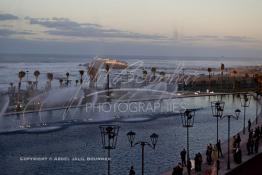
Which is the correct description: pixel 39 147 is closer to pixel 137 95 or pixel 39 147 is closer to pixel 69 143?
pixel 69 143

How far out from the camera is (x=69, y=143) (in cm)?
2073

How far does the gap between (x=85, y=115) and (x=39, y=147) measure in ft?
41.6

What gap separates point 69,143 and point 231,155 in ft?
25.2

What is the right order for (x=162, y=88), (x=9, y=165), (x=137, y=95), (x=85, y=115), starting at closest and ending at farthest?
(x=9, y=165)
(x=85, y=115)
(x=137, y=95)
(x=162, y=88)

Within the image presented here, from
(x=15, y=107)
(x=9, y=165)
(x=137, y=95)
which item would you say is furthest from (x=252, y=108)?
(x=9, y=165)

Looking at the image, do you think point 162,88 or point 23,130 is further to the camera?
point 162,88

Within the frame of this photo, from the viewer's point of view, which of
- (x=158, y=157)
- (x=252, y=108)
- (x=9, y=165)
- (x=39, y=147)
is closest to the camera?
(x=9, y=165)

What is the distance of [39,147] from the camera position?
19750mm

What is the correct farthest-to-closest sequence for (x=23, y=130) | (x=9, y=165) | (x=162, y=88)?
(x=162, y=88) < (x=23, y=130) < (x=9, y=165)

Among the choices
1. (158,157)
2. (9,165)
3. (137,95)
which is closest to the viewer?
(9,165)

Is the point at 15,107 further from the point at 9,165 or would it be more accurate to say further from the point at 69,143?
the point at 9,165

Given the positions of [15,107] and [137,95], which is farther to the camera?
[137,95]

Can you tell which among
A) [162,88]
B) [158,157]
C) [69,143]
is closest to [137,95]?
[162,88]

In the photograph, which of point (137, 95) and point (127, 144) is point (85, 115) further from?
point (137, 95)
